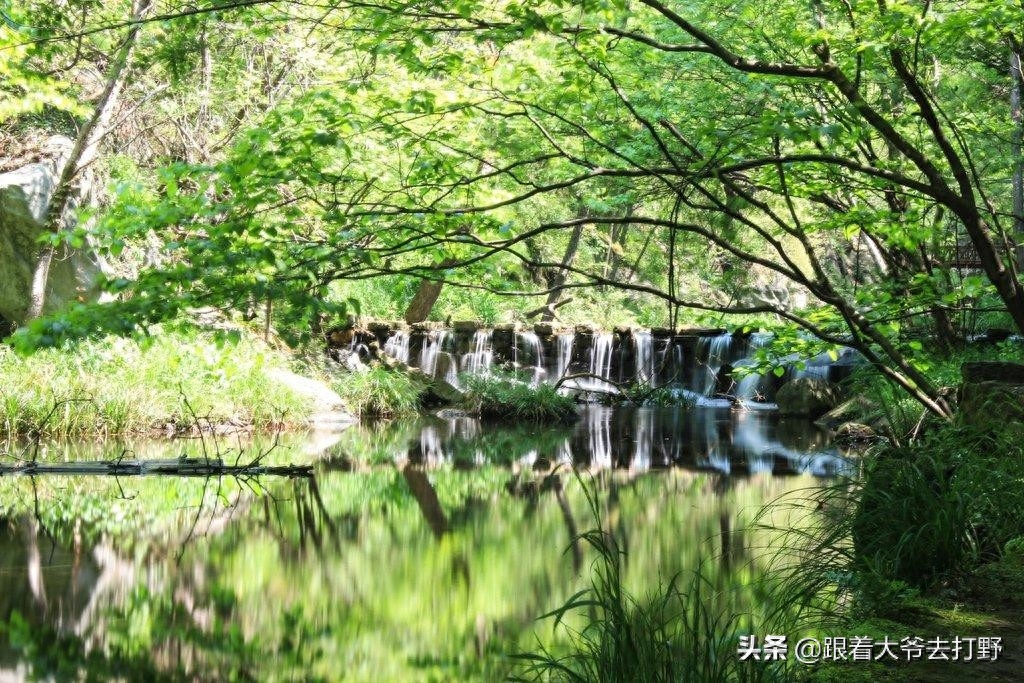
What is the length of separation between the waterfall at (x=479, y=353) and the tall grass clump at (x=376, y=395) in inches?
114

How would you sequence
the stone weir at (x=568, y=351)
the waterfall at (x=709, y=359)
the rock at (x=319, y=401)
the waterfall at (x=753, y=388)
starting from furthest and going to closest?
the waterfall at (x=709, y=359) < the stone weir at (x=568, y=351) < the waterfall at (x=753, y=388) < the rock at (x=319, y=401)

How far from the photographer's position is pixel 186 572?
5738 mm

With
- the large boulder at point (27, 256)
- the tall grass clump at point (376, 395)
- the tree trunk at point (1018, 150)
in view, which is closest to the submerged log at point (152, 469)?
the large boulder at point (27, 256)

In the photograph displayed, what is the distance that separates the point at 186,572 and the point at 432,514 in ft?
7.98

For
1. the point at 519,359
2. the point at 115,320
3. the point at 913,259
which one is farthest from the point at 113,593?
the point at 519,359

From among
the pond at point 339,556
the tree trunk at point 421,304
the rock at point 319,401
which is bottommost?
the pond at point 339,556

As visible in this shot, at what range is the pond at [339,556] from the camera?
4.50m

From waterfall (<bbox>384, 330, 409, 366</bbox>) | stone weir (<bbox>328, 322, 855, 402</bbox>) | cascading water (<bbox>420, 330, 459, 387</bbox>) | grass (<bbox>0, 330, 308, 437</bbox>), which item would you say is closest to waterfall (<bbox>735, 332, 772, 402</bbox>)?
stone weir (<bbox>328, 322, 855, 402</bbox>)

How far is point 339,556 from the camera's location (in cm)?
624

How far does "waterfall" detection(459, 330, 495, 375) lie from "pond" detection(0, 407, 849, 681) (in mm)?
8495

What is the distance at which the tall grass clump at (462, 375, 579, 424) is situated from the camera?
16.0 meters

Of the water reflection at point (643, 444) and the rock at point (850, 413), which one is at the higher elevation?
the rock at point (850, 413)

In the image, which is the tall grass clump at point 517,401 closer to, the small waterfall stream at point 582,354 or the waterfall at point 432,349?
the small waterfall stream at point 582,354

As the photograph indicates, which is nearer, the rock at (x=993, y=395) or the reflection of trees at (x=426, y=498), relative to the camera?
the rock at (x=993, y=395)
